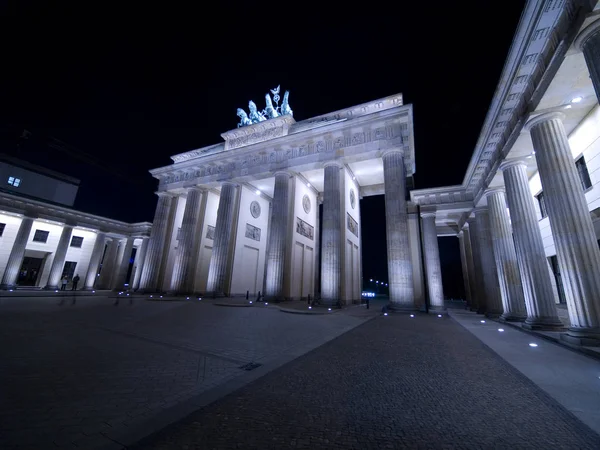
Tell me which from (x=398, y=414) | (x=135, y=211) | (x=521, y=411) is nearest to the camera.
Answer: (x=398, y=414)

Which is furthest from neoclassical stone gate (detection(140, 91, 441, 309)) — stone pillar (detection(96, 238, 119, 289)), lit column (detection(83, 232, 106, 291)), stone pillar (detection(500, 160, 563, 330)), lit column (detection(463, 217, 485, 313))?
stone pillar (detection(96, 238, 119, 289))

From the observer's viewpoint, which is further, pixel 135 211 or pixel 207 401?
pixel 135 211

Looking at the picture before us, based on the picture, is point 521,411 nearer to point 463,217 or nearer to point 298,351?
point 298,351

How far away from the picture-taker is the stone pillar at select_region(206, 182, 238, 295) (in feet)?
66.4

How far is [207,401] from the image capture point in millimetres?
2811

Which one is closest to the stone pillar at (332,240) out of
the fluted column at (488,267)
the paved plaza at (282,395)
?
the fluted column at (488,267)

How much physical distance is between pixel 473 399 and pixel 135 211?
56522 mm

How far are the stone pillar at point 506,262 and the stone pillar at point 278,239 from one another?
12.9 metres

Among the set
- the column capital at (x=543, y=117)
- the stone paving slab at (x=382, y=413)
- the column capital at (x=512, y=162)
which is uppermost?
the column capital at (x=543, y=117)

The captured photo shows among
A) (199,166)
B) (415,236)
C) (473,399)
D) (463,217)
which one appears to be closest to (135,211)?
(199,166)

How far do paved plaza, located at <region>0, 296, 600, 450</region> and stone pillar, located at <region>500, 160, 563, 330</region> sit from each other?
399 centimetres

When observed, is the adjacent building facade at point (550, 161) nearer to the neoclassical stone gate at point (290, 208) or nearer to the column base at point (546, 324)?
the column base at point (546, 324)

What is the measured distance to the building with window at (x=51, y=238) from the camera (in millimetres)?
28109

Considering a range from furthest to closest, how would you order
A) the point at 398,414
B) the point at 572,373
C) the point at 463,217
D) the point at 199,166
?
the point at 199,166, the point at 463,217, the point at 572,373, the point at 398,414
